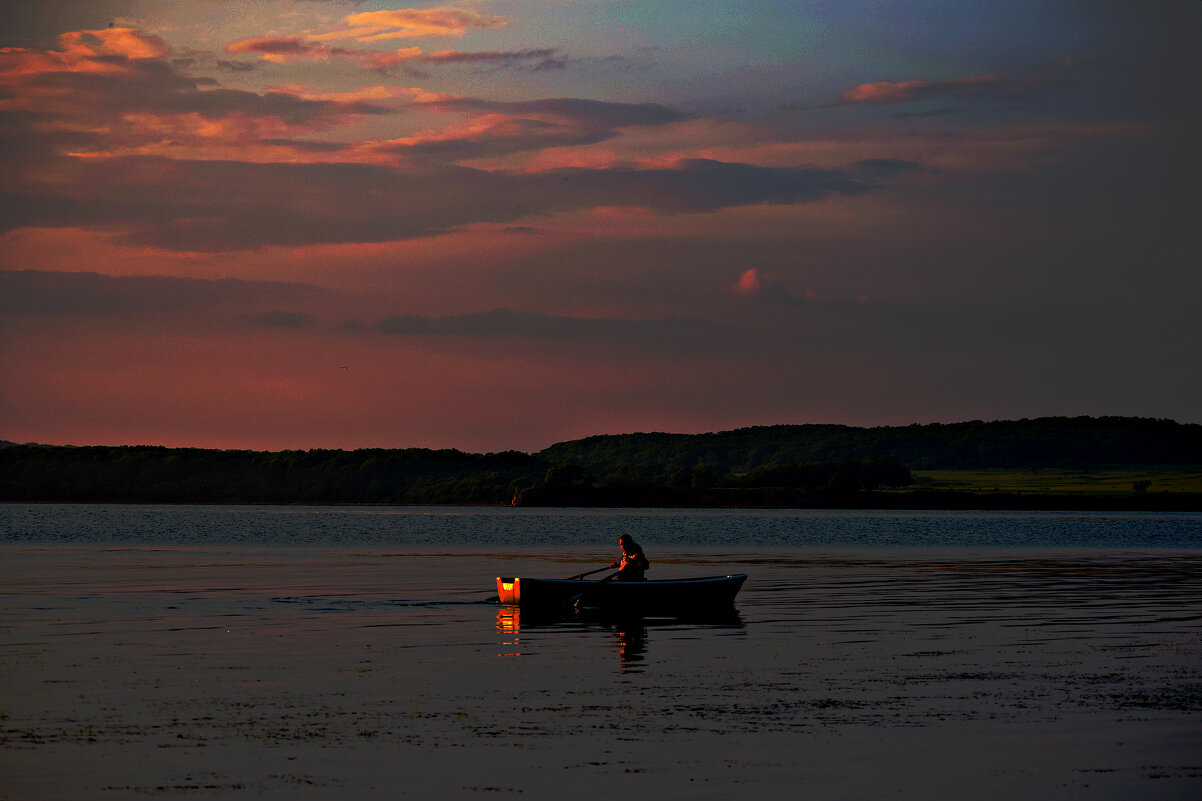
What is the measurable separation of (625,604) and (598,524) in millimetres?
99959

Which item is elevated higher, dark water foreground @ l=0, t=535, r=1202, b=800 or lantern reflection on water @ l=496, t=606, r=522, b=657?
dark water foreground @ l=0, t=535, r=1202, b=800

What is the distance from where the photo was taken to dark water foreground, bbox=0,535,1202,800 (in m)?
15.9

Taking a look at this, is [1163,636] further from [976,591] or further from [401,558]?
[401,558]

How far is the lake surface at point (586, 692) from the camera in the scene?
16.0m

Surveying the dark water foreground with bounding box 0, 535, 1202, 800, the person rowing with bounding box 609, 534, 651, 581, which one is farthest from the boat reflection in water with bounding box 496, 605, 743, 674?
the person rowing with bounding box 609, 534, 651, 581

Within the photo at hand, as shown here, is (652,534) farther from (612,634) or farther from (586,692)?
(586,692)

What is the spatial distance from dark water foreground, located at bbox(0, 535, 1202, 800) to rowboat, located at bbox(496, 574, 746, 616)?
2.68 feet

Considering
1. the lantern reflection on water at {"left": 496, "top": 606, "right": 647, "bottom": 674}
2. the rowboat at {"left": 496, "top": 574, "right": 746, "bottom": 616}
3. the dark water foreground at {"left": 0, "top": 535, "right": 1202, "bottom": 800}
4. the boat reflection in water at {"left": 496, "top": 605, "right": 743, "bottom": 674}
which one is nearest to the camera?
the dark water foreground at {"left": 0, "top": 535, "right": 1202, "bottom": 800}

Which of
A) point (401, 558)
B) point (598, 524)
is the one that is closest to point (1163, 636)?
point (401, 558)

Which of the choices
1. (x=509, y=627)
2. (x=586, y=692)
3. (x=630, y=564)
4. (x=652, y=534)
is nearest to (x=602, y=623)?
(x=630, y=564)

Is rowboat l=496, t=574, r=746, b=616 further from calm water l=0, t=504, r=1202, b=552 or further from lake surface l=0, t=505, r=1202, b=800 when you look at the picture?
calm water l=0, t=504, r=1202, b=552

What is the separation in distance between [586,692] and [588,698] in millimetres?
722

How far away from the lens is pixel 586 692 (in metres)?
22.5

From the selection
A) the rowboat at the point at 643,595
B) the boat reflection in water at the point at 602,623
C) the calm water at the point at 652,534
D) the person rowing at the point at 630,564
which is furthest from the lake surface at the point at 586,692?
the calm water at the point at 652,534
